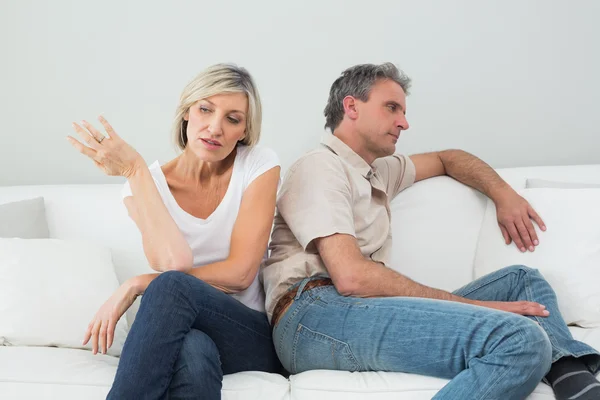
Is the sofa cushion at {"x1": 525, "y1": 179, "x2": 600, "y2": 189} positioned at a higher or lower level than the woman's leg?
higher

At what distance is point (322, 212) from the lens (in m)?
1.85

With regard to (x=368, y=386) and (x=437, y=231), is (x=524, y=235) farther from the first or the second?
(x=368, y=386)

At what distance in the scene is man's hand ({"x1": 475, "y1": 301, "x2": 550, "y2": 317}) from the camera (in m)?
1.82

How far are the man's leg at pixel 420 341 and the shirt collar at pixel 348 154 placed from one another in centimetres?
44

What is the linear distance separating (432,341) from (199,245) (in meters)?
0.73

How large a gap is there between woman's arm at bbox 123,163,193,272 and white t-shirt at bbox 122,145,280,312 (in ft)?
0.33

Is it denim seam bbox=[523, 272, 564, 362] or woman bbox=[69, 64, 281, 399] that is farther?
denim seam bbox=[523, 272, 564, 362]

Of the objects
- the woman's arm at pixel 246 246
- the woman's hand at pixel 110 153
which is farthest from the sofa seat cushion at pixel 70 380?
the woman's hand at pixel 110 153

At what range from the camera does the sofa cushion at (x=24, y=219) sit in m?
2.25

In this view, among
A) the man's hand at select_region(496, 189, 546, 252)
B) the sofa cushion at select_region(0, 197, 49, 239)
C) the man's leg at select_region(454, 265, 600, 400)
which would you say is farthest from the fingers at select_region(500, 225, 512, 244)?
the sofa cushion at select_region(0, 197, 49, 239)

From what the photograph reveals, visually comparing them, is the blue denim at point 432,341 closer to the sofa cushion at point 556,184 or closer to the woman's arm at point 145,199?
the woman's arm at point 145,199

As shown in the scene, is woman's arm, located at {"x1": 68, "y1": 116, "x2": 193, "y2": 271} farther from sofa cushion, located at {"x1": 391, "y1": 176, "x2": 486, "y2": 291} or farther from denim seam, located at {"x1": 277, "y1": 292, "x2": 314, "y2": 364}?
sofa cushion, located at {"x1": 391, "y1": 176, "x2": 486, "y2": 291}

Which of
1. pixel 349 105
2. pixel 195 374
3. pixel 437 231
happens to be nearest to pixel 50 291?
pixel 195 374

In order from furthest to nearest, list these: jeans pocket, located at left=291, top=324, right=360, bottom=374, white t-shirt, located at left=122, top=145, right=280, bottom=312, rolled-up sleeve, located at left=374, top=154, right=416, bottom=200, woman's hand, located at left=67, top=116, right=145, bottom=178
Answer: rolled-up sleeve, located at left=374, top=154, right=416, bottom=200 < white t-shirt, located at left=122, top=145, right=280, bottom=312 < woman's hand, located at left=67, top=116, right=145, bottom=178 < jeans pocket, located at left=291, top=324, right=360, bottom=374
